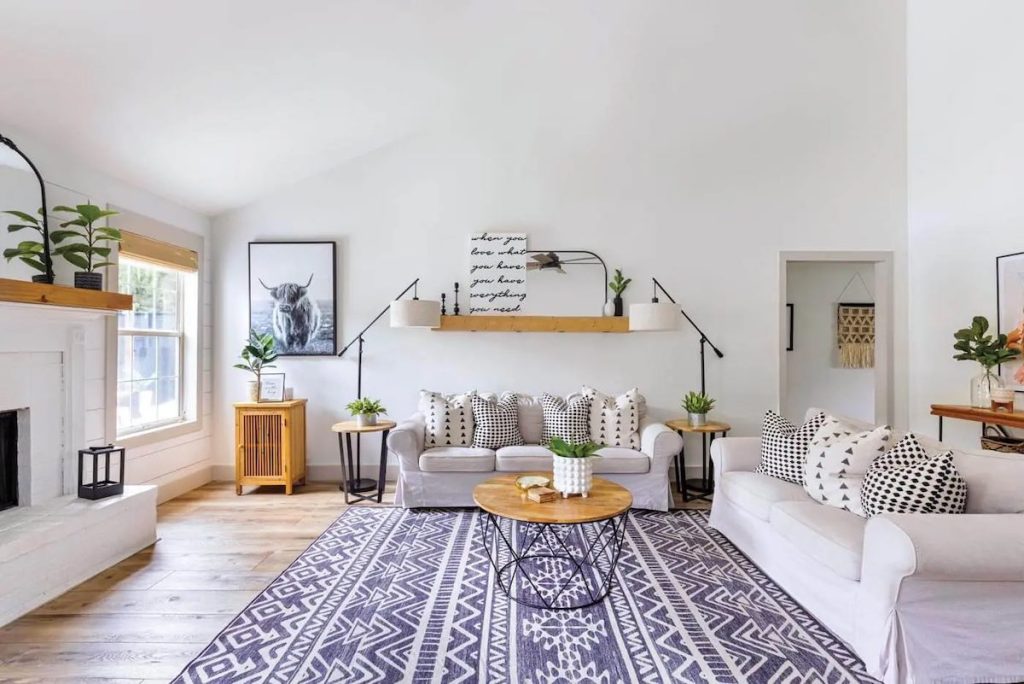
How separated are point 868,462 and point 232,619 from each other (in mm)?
3102

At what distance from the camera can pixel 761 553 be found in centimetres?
263

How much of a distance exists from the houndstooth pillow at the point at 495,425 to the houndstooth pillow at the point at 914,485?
2.30 m

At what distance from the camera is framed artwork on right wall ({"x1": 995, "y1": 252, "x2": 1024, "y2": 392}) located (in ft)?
10.9

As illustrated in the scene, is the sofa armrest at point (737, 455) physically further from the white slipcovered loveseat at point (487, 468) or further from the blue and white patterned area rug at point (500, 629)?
the blue and white patterned area rug at point (500, 629)

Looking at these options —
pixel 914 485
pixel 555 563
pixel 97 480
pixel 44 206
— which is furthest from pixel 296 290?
pixel 914 485

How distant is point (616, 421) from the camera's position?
384 centimetres

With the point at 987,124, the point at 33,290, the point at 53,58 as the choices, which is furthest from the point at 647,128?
the point at 33,290

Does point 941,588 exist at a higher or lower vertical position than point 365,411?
lower

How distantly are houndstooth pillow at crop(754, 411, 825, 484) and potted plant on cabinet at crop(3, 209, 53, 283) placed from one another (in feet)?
13.9

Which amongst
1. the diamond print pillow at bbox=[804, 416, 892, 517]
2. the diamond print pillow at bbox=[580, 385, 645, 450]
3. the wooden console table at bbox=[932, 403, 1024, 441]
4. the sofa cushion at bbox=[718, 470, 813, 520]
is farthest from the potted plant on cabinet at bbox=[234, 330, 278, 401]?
the wooden console table at bbox=[932, 403, 1024, 441]

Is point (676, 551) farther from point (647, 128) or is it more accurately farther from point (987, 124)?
point (987, 124)

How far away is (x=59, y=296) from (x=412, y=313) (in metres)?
2.04

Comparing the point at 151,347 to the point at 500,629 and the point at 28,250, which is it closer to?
the point at 28,250

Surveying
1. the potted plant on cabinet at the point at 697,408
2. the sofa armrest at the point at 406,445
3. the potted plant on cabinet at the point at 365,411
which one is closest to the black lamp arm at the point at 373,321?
the potted plant on cabinet at the point at 365,411
